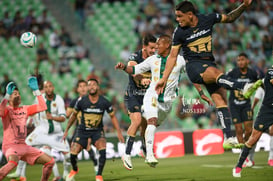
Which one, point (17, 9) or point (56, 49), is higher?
point (17, 9)

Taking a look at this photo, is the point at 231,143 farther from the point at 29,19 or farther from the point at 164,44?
the point at 29,19

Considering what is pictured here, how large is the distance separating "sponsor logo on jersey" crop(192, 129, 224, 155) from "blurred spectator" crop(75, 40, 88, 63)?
710 centimetres

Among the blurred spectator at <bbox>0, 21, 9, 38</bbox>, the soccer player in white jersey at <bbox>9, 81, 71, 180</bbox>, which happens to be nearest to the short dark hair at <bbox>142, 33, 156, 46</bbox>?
the soccer player in white jersey at <bbox>9, 81, 71, 180</bbox>

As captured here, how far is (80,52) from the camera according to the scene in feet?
74.5

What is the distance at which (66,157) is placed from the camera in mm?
12227

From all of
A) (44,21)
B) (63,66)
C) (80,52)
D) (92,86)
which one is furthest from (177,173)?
(44,21)

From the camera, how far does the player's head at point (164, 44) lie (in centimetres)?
984

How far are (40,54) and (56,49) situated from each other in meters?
0.88

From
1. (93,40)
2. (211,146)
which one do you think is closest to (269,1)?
(93,40)

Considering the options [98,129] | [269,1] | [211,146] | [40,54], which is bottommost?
[211,146]

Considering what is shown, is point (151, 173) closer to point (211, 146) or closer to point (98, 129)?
point (98, 129)

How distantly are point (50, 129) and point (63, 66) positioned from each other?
9284 millimetres

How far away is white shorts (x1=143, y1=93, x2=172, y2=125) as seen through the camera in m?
9.62

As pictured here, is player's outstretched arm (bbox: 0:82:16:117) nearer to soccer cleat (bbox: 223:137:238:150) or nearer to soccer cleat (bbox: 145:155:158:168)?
soccer cleat (bbox: 145:155:158:168)
